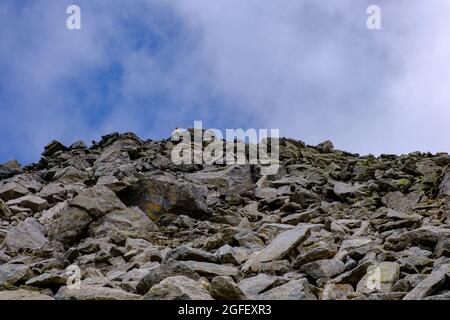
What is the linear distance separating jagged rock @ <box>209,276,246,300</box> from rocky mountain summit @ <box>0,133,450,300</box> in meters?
0.02

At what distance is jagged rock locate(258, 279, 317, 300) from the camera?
898 centimetres

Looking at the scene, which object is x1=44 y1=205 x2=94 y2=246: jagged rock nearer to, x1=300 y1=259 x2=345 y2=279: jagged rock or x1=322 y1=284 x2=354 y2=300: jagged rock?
x1=300 y1=259 x2=345 y2=279: jagged rock

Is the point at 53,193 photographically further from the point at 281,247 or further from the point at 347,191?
the point at 281,247

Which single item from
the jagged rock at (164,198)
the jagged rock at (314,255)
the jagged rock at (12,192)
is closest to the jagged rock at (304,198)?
the jagged rock at (164,198)

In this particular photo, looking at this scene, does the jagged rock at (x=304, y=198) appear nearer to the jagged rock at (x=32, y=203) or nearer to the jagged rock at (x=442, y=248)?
the jagged rock at (x=442, y=248)

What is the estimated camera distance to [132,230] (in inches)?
700

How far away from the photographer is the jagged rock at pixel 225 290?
8672mm

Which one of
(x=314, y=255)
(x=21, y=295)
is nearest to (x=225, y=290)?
(x=314, y=255)

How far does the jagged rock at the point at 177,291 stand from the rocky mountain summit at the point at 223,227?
0.02 m

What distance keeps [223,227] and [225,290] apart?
912 centimetres

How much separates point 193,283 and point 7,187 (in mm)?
17702

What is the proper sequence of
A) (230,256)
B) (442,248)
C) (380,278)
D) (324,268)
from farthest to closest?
(230,256)
(442,248)
(324,268)
(380,278)

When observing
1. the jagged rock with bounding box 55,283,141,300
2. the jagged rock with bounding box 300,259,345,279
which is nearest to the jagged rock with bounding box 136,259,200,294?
the jagged rock with bounding box 55,283,141,300

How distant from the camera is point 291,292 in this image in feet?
29.8
